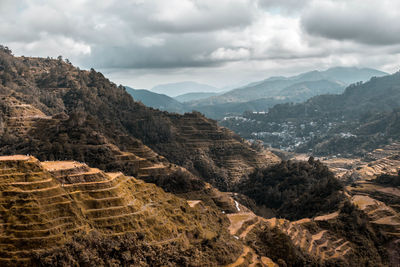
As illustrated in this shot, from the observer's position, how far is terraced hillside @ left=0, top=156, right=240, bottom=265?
3055 cm

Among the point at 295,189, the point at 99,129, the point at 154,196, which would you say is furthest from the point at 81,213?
the point at 295,189

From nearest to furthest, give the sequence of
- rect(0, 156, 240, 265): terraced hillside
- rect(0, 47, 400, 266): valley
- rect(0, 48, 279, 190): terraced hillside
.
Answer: rect(0, 156, 240, 265): terraced hillside < rect(0, 47, 400, 266): valley < rect(0, 48, 279, 190): terraced hillside

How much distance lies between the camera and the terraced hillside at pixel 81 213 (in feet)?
100

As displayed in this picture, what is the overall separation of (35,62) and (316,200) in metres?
134

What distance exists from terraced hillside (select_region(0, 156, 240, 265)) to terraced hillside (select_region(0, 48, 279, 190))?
34.0 metres

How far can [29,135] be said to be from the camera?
8244 centimetres

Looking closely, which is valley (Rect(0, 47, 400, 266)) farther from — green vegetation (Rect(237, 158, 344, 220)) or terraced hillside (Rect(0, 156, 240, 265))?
green vegetation (Rect(237, 158, 344, 220))

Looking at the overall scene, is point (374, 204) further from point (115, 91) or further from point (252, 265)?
point (115, 91)

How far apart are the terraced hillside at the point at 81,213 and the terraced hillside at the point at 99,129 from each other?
34.0 metres

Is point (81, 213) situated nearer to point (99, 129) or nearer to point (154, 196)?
point (154, 196)

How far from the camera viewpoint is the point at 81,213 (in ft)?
113

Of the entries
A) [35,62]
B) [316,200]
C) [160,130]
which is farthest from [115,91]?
[316,200]

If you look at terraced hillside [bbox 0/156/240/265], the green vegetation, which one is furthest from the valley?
the green vegetation

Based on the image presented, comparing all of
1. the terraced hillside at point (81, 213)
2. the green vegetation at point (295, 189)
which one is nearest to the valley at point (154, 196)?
the terraced hillside at point (81, 213)
